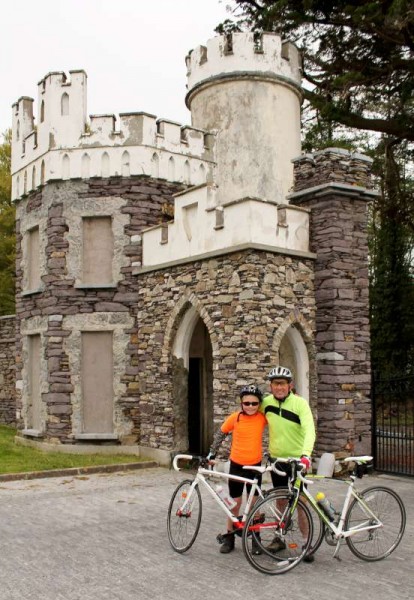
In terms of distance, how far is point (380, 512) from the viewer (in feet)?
21.6

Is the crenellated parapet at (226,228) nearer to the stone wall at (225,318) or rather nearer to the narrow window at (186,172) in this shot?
the stone wall at (225,318)

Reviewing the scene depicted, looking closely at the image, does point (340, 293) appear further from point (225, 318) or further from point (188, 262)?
point (188, 262)

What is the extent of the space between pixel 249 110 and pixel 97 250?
435 centimetres

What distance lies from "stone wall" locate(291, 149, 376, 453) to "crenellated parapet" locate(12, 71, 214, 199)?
10.9ft

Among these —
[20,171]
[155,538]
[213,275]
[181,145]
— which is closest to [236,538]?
[155,538]

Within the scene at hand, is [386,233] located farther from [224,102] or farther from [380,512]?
[380,512]

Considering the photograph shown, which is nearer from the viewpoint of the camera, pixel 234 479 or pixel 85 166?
pixel 234 479

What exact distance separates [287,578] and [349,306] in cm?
698

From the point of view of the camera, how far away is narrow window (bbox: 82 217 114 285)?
47.8 feet

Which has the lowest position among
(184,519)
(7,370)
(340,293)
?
(184,519)

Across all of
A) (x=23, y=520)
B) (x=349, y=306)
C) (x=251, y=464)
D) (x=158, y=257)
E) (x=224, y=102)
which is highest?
(x=224, y=102)

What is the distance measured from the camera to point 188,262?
41.7 feet

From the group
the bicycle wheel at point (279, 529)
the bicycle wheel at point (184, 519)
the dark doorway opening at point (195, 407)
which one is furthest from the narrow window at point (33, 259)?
the bicycle wheel at point (279, 529)

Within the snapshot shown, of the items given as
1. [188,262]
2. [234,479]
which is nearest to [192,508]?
[234,479]
